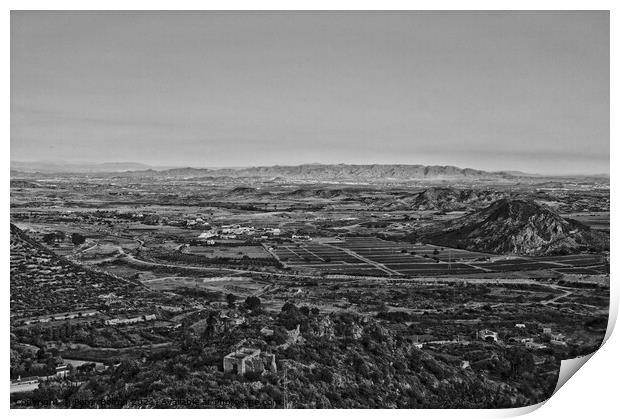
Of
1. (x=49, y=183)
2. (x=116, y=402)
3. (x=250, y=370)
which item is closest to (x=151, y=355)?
(x=116, y=402)

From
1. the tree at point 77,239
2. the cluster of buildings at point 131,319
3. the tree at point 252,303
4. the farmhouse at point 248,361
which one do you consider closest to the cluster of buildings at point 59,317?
the cluster of buildings at point 131,319

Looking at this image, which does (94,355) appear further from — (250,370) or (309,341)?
(309,341)

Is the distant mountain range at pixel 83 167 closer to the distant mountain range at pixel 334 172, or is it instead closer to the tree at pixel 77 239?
the distant mountain range at pixel 334 172

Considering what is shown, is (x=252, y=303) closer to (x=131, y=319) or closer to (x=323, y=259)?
(x=323, y=259)

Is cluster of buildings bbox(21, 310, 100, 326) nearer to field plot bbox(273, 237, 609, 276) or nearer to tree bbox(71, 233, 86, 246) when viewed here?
tree bbox(71, 233, 86, 246)

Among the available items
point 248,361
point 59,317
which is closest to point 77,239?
point 59,317

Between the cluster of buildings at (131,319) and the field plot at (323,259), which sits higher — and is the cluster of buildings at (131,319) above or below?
below

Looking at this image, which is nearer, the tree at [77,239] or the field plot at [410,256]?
the field plot at [410,256]
